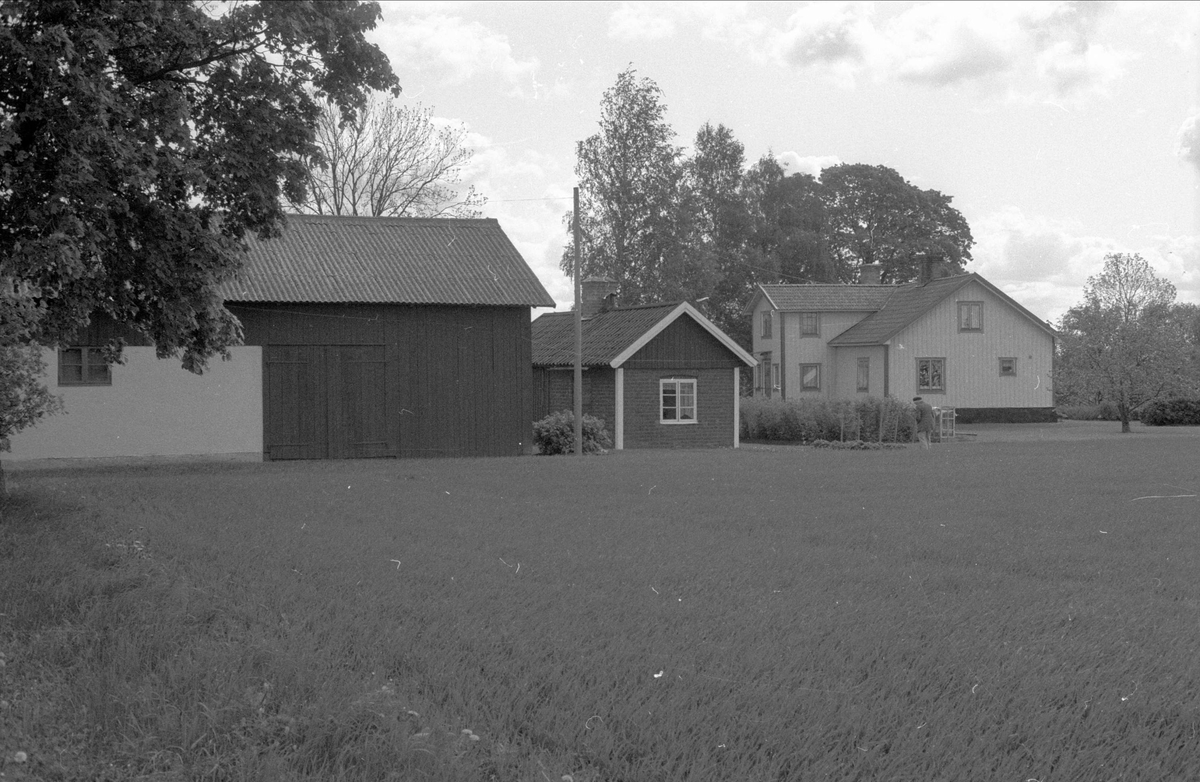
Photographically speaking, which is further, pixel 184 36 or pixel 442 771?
pixel 184 36

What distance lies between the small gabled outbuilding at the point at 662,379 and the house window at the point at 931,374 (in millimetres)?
16339

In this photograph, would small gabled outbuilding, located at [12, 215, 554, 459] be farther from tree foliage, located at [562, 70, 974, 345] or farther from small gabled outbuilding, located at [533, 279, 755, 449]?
tree foliage, located at [562, 70, 974, 345]

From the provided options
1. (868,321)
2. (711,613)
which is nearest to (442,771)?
(711,613)

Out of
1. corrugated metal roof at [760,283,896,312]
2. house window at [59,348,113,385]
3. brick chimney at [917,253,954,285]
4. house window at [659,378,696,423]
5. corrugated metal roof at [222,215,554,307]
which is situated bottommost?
house window at [659,378,696,423]

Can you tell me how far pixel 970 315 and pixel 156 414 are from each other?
119 feet

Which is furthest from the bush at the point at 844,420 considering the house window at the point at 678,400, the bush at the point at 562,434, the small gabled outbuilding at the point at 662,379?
the bush at the point at 562,434

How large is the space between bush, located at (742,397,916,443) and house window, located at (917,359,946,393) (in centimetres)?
1123

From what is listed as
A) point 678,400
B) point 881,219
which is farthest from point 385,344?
point 881,219

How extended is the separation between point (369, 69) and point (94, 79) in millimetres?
4152

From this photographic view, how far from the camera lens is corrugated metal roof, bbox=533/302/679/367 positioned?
3766cm

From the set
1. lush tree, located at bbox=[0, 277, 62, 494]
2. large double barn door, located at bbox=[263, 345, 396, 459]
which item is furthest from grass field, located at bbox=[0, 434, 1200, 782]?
large double barn door, located at bbox=[263, 345, 396, 459]

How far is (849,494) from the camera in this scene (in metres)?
19.9

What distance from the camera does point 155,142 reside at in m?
14.8

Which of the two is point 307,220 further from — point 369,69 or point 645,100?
point 645,100
